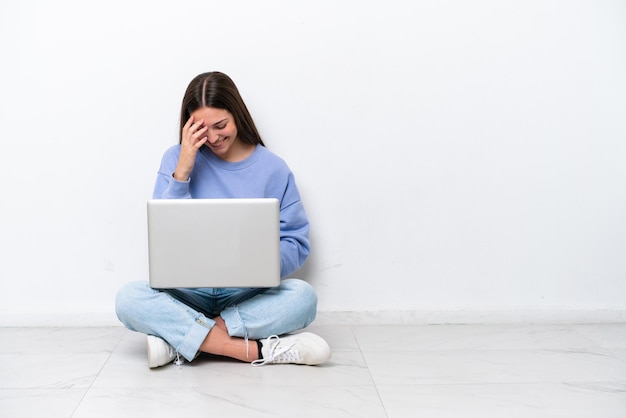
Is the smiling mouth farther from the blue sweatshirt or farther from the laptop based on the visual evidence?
the laptop

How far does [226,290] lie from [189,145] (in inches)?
15.4

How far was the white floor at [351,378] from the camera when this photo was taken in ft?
5.19

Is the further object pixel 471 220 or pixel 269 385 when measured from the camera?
pixel 471 220

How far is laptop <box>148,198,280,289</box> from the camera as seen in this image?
173 cm

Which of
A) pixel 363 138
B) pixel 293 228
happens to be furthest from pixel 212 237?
pixel 363 138

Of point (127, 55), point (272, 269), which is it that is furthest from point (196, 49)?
point (272, 269)

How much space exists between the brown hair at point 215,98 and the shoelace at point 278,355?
583 millimetres

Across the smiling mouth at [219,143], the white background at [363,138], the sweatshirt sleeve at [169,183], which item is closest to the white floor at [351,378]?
the white background at [363,138]

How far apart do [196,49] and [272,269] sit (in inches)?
28.7

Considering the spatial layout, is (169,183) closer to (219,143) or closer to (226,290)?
(219,143)

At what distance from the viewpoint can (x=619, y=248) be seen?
90.5 inches

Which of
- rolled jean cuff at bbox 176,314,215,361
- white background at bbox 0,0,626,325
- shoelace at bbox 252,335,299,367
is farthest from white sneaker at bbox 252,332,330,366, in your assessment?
white background at bbox 0,0,626,325

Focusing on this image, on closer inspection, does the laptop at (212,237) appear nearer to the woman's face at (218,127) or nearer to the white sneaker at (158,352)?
the white sneaker at (158,352)

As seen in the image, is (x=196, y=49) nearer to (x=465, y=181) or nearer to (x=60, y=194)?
(x=60, y=194)
